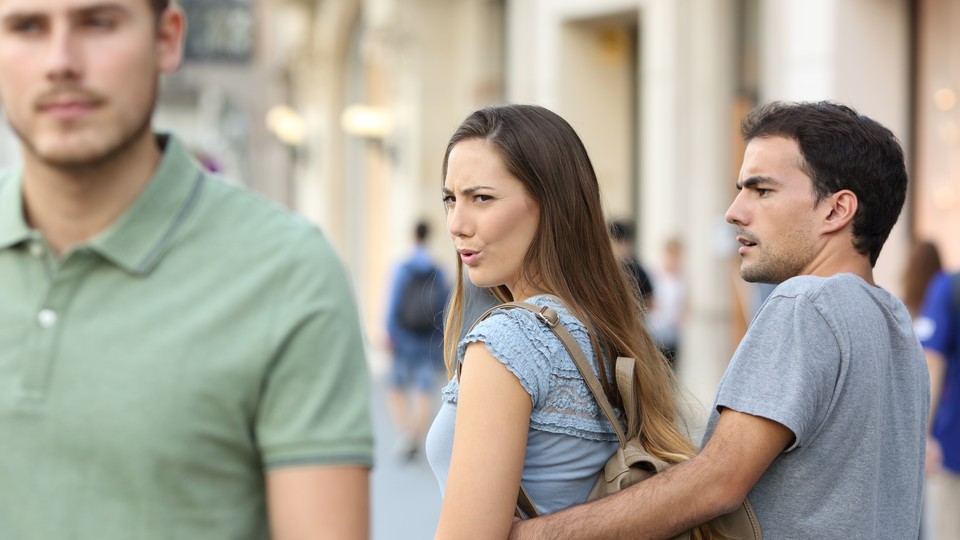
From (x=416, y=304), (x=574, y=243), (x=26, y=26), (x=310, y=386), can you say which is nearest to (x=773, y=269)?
(x=574, y=243)

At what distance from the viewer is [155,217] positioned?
2.09 meters

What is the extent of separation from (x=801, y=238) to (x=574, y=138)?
1.59 ft

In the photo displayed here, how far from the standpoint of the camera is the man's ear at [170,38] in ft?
6.93

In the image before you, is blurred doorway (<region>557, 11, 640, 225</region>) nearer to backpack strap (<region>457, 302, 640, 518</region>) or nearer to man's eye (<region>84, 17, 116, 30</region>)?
backpack strap (<region>457, 302, 640, 518</region>)

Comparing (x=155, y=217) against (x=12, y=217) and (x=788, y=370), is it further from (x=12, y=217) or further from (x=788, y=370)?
(x=788, y=370)

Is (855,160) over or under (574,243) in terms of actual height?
over

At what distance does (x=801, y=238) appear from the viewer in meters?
2.70

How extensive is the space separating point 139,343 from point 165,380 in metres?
0.07

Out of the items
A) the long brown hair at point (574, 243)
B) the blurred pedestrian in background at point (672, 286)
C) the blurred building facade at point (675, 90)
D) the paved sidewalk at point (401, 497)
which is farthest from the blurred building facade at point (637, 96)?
the long brown hair at point (574, 243)

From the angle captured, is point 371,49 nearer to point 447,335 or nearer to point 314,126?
point 314,126

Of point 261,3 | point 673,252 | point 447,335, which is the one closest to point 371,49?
point 673,252

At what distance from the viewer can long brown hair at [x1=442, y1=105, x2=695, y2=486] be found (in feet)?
8.93

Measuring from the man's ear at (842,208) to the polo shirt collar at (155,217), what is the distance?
3.91 ft

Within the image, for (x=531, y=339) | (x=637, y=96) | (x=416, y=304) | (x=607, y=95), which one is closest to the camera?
(x=531, y=339)
